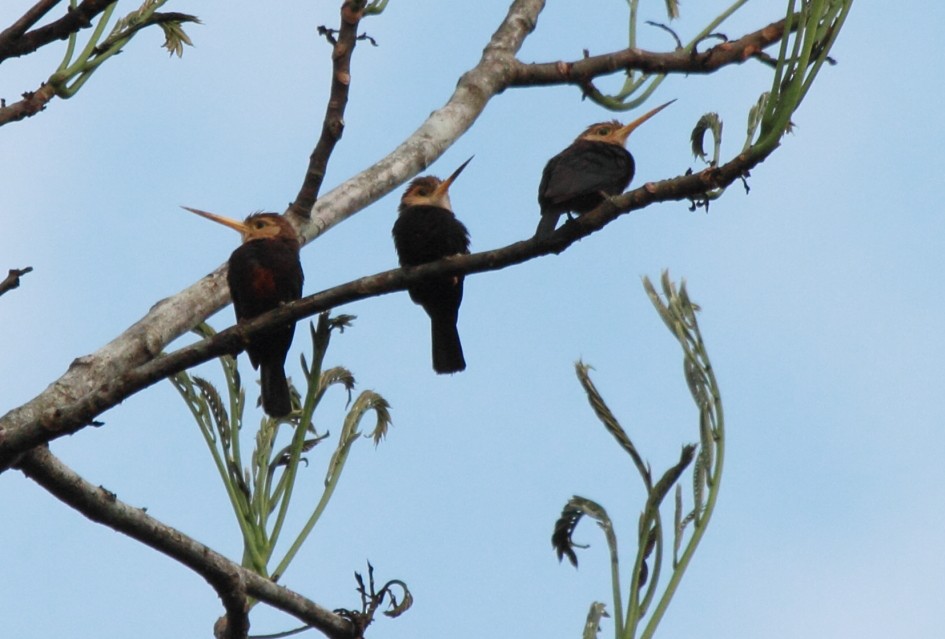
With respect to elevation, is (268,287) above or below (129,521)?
above

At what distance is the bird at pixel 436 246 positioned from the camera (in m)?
6.13

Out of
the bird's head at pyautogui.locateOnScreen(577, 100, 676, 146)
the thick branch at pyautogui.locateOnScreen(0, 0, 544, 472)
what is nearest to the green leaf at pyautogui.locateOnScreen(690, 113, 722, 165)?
the thick branch at pyautogui.locateOnScreen(0, 0, 544, 472)

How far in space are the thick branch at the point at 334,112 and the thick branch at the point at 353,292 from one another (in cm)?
123

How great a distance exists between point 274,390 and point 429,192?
1.50 meters

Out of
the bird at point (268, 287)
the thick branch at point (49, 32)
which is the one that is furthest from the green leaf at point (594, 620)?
the bird at point (268, 287)

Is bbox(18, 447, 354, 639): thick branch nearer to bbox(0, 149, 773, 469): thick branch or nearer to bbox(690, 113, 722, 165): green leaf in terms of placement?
bbox(0, 149, 773, 469): thick branch

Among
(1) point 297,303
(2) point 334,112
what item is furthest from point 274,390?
(1) point 297,303

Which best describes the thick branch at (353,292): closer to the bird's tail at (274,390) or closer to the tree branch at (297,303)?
the tree branch at (297,303)

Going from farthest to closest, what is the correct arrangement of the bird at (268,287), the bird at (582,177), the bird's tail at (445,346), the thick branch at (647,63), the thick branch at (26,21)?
the bird's tail at (445,346), the thick branch at (647,63), the bird at (268,287), the bird at (582,177), the thick branch at (26,21)

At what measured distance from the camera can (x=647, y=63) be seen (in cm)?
599

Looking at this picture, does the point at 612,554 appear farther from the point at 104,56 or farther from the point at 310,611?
the point at 104,56

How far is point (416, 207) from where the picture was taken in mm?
6332

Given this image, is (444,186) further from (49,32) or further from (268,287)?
(49,32)

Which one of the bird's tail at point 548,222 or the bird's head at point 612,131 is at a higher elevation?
the bird's head at point 612,131
